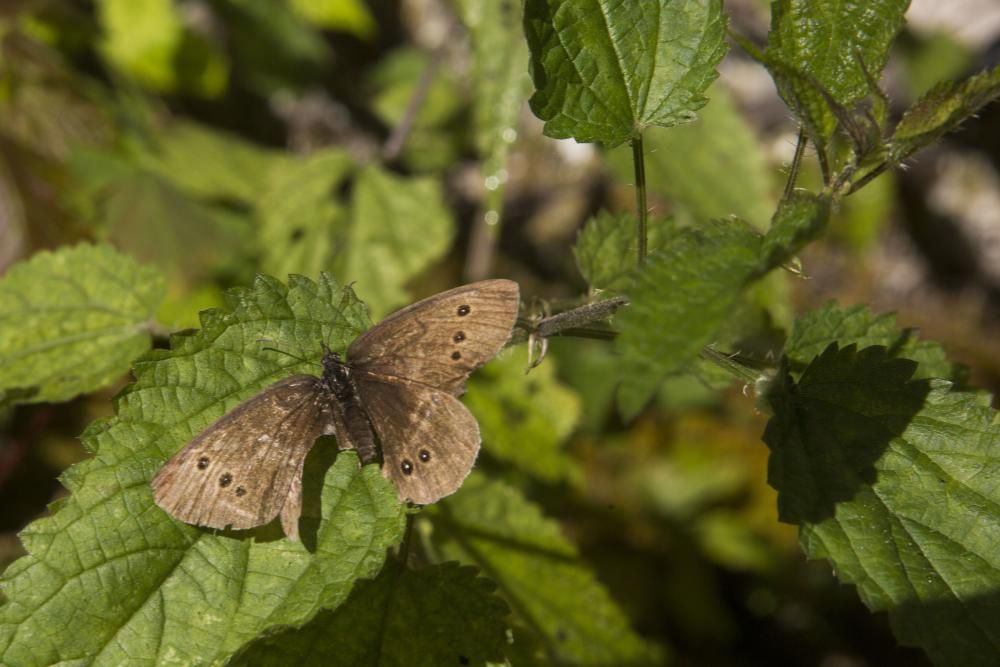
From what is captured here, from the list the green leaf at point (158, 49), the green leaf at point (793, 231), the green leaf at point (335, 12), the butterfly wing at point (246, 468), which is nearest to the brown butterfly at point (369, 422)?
the butterfly wing at point (246, 468)

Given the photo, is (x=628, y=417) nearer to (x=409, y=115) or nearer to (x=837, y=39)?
(x=837, y=39)

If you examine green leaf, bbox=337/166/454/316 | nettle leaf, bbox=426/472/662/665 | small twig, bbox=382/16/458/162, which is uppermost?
small twig, bbox=382/16/458/162

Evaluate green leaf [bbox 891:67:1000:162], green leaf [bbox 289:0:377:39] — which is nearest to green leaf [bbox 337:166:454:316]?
green leaf [bbox 289:0:377:39]

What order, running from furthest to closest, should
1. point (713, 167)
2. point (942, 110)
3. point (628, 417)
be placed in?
point (713, 167)
point (942, 110)
point (628, 417)

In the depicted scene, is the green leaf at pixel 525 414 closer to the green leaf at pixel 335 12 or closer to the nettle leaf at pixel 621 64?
the nettle leaf at pixel 621 64

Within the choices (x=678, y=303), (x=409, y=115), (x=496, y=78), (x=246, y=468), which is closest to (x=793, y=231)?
(x=678, y=303)

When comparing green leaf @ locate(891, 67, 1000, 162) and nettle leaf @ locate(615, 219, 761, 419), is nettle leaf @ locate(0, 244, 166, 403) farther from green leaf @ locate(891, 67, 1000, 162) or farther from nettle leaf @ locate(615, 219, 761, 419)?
green leaf @ locate(891, 67, 1000, 162)
